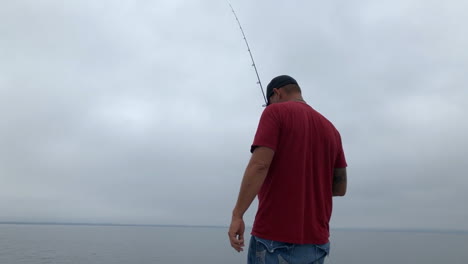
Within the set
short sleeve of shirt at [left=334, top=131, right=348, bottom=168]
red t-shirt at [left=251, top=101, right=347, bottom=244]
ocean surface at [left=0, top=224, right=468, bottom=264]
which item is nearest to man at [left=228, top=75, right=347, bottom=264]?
red t-shirt at [left=251, top=101, right=347, bottom=244]

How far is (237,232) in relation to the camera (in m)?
2.40

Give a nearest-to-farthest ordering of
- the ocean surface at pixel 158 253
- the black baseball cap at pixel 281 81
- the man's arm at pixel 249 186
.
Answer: the man's arm at pixel 249 186, the black baseball cap at pixel 281 81, the ocean surface at pixel 158 253

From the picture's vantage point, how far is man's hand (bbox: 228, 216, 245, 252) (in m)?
2.39

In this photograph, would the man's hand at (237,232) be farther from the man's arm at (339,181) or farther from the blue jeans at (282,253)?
the man's arm at (339,181)

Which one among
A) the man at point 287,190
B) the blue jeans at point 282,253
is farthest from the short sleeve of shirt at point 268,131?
the blue jeans at point 282,253

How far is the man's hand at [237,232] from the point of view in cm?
239

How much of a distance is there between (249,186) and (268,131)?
1.26 feet

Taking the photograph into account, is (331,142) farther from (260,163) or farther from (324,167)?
(260,163)

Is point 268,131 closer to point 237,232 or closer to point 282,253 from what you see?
point 237,232

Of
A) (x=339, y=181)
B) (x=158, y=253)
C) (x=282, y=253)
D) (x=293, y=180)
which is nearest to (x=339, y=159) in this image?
(x=339, y=181)

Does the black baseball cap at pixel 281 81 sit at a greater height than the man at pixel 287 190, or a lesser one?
greater

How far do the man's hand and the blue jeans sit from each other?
14 centimetres

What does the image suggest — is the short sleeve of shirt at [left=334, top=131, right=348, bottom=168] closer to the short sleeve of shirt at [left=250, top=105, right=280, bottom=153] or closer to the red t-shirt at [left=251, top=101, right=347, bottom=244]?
the red t-shirt at [left=251, top=101, right=347, bottom=244]

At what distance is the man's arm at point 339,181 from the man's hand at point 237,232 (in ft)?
3.18
